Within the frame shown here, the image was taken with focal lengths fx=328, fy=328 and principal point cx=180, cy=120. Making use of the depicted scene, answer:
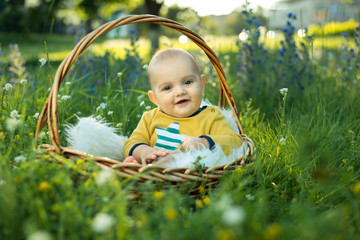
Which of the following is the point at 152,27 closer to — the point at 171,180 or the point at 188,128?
the point at 188,128

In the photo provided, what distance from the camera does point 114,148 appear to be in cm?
230

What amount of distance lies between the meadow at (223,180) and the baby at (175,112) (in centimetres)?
30

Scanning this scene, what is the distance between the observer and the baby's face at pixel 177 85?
2.27 m

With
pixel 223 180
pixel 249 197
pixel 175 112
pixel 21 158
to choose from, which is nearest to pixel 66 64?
pixel 21 158

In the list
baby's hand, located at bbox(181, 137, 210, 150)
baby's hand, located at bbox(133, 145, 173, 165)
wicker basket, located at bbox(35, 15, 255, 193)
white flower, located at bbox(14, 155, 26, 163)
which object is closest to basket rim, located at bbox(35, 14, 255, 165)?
wicker basket, located at bbox(35, 15, 255, 193)

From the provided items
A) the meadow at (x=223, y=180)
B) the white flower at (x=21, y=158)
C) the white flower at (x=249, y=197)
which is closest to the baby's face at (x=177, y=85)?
Result: the meadow at (x=223, y=180)

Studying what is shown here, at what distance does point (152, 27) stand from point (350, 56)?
6.53m

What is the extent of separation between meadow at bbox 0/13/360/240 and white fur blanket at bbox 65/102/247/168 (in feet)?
0.53

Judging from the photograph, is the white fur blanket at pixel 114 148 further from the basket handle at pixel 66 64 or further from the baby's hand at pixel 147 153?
the basket handle at pixel 66 64

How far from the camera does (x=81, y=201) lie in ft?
4.58

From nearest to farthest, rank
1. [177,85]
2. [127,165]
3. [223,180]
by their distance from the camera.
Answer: [127,165], [223,180], [177,85]

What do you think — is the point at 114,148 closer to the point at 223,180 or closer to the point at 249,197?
the point at 223,180

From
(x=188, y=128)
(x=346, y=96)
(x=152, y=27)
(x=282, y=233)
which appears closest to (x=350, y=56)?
(x=346, y=96)

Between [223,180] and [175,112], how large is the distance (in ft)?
2.45
